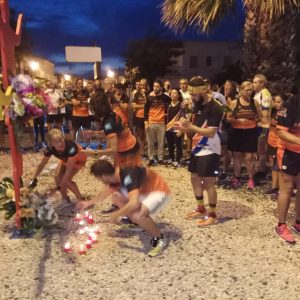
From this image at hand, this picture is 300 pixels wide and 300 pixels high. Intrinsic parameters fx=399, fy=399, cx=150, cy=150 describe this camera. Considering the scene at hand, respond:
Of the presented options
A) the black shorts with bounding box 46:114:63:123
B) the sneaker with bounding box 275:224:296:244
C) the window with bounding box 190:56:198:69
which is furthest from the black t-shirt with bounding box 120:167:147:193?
the window with bounding box 190:56:198:69

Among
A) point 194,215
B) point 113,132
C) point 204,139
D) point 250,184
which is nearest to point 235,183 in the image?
point 250,184

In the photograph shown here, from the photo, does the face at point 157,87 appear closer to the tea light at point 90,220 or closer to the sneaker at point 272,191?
the sneaker at point 272,191

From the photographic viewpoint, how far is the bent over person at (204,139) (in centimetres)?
430

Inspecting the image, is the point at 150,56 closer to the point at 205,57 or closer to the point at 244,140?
the point at 205,57

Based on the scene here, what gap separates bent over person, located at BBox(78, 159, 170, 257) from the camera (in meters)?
3.70

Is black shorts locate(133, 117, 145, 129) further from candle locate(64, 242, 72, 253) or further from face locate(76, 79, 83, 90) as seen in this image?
candle locate(64, 242, 72, 253)

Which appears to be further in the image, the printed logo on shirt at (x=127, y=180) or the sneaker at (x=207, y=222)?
the sneaker at (x=207, y=222)

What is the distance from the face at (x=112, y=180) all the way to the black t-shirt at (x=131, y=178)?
0.20 feet

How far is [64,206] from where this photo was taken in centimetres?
543

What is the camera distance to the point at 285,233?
425 centimetres

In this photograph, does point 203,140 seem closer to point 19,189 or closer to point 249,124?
point 249,124

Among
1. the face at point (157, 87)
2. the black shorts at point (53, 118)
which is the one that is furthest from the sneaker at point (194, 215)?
the black shorts at point (53, 118)

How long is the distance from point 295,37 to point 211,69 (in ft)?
134

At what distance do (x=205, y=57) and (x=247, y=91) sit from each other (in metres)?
42.5
